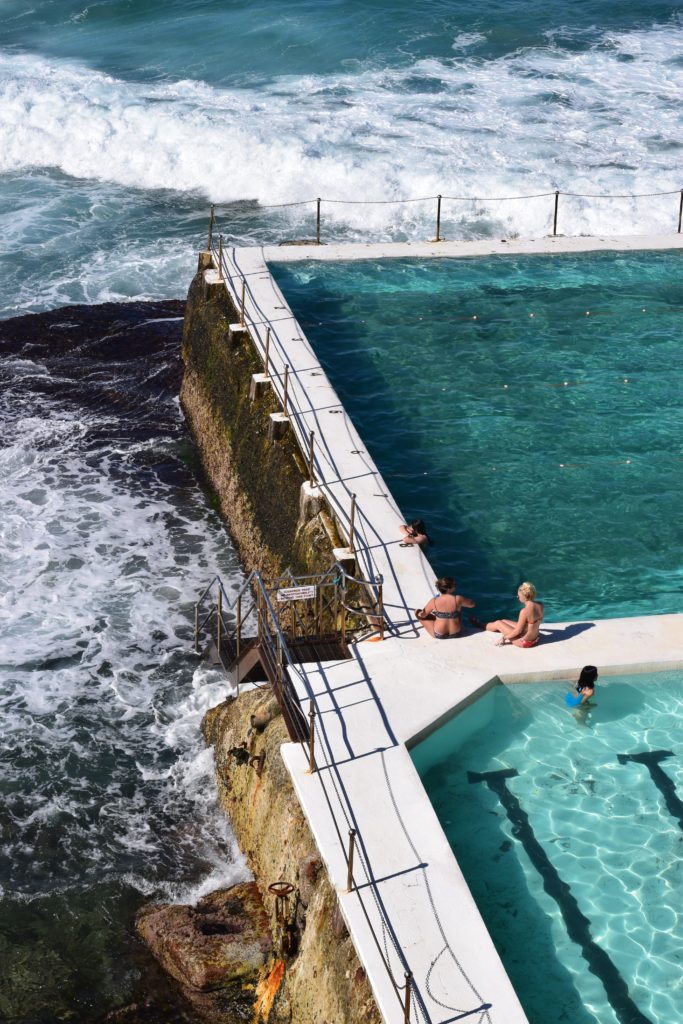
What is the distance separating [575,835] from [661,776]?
1.08 metres

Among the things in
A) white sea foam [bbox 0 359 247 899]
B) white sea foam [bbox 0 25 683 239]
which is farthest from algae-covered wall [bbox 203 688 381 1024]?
white sea foam [bbox 0 25 683 239]

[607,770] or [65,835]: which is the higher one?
[607,770]

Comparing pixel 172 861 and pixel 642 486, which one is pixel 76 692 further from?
pixel 642 486

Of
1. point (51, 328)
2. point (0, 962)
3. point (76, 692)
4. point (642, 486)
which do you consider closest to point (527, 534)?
point (642, 486)

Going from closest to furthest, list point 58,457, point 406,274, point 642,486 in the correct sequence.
Result: point 642,486
point 58,457
point 406,274

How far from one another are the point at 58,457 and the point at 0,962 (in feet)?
33.6

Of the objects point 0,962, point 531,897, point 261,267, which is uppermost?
point 261,267

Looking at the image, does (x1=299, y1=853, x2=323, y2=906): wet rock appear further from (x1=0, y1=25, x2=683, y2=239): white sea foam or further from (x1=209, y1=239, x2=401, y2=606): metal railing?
(x1=0, y1=25, x2=683, y2=239): white sea foam

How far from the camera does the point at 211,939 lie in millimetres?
10945

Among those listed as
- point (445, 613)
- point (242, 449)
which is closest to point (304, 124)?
point (242, 449)

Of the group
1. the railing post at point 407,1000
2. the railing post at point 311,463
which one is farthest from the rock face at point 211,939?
the railing post at point 311,463

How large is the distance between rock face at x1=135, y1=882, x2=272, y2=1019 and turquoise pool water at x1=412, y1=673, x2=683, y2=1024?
77.4 inches

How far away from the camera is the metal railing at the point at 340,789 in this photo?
8.45 m

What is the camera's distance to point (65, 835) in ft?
41.5
